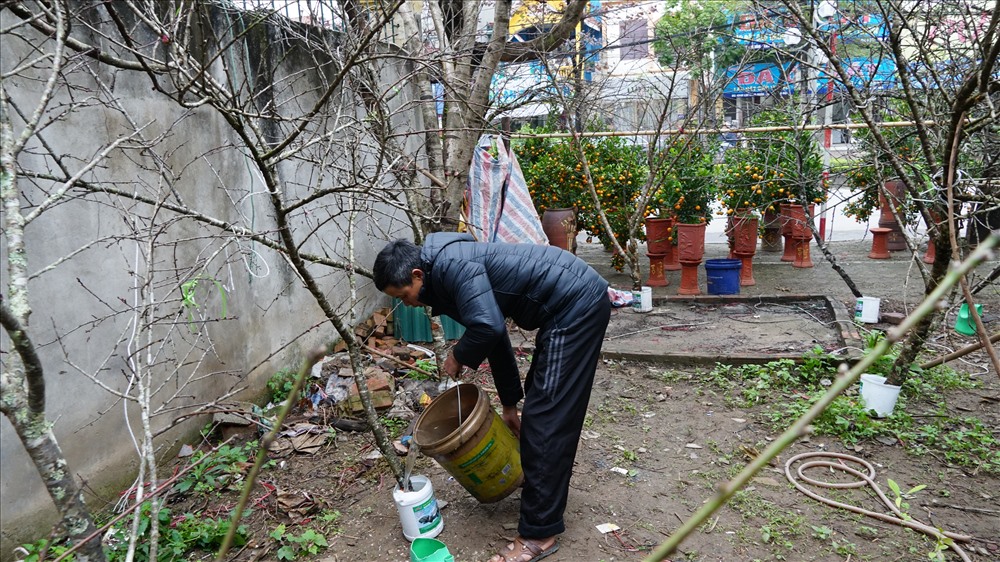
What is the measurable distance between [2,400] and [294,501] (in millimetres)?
2314

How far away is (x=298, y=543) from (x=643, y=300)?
15.0ft

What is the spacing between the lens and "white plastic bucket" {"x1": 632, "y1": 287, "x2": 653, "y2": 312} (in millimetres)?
7039

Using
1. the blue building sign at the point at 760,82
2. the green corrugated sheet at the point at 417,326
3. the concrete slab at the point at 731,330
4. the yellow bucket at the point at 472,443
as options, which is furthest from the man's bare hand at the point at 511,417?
the blue building sign at the point at 760,82

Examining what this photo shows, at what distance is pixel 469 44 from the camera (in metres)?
5.93

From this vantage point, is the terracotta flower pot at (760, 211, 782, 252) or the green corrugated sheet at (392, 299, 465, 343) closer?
the green corrugated sheet at (392, 299, 465, 343)

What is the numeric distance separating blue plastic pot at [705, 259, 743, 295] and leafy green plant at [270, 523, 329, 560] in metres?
5.37

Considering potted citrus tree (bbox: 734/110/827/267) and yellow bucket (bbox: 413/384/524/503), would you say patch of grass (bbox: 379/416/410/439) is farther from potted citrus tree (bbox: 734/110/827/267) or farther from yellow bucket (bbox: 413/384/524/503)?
potted citrus tree (bbox: 734/110/827/267)

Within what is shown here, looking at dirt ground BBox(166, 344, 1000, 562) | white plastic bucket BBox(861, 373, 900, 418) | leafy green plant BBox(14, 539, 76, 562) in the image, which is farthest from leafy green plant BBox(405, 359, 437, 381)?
white plastic bucket BBox(861, 373, 900, 418)

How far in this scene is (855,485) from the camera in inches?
142

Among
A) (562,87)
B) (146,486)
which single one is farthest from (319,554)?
(562,87)

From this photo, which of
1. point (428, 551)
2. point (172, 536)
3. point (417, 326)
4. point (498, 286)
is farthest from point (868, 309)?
point (172, 536)

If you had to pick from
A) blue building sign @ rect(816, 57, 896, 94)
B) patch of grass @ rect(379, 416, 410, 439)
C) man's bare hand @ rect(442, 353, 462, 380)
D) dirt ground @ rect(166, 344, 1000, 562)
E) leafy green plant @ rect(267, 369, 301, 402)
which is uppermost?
blue building sign @ rect(816, 57, 896, 94)

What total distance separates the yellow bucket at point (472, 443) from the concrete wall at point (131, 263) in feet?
2.77

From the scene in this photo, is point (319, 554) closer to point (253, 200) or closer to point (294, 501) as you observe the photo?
point (294, 501)
